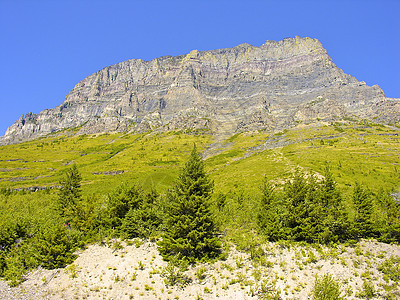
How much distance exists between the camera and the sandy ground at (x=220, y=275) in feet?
67.3

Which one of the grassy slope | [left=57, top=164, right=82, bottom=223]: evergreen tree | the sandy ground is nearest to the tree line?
the sandy ground

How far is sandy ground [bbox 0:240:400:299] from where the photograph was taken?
2050 centimetres

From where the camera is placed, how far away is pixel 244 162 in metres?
99.9

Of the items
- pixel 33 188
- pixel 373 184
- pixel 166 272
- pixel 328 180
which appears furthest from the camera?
pixel 33 188

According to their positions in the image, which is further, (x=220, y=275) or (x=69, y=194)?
(x=69, y=194)

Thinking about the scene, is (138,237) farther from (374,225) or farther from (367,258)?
(374,225)

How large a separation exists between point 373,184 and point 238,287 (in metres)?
49.2

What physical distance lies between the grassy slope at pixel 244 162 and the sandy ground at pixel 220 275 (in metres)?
14.4

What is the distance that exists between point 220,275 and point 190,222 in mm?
5754

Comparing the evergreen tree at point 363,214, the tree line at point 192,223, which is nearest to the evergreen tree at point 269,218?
the tree line at point 192,223

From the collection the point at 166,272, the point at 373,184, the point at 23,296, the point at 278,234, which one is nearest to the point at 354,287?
the point at 278,234

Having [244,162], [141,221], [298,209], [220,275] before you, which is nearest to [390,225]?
[298,209]

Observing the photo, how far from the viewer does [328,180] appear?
29750 mm

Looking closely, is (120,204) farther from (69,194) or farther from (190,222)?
(69,194)
